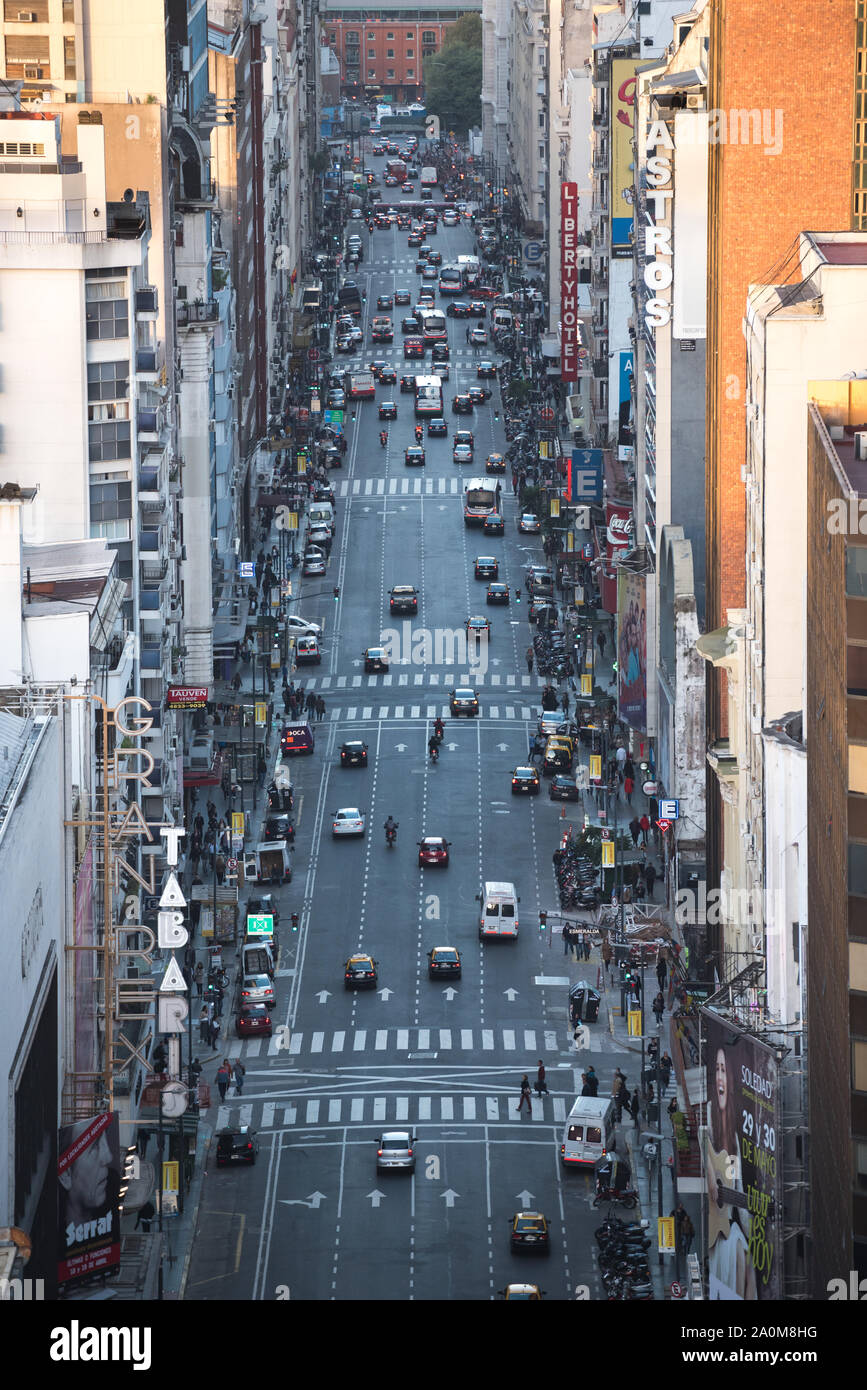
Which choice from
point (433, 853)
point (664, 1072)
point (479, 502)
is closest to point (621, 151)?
point (479, 502)

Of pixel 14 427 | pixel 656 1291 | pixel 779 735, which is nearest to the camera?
pixel 779 735

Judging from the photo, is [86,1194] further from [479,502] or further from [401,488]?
[401,488]

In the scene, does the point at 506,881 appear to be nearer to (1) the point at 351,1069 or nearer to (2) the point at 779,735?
(1) the point at 351,1069

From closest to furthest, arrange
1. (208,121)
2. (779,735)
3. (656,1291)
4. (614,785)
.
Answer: (779,735) < (656,1291) < (614,785) < (208,121)

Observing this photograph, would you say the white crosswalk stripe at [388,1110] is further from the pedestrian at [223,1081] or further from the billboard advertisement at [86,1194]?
the billboard advertisement at [86,1194]

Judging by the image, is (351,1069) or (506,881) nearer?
(351,1069)

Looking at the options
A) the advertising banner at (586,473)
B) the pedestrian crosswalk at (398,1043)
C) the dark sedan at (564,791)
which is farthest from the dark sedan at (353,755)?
the advertising banner at (586,473)

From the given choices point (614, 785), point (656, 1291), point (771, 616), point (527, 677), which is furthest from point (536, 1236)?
point (527, 677)
